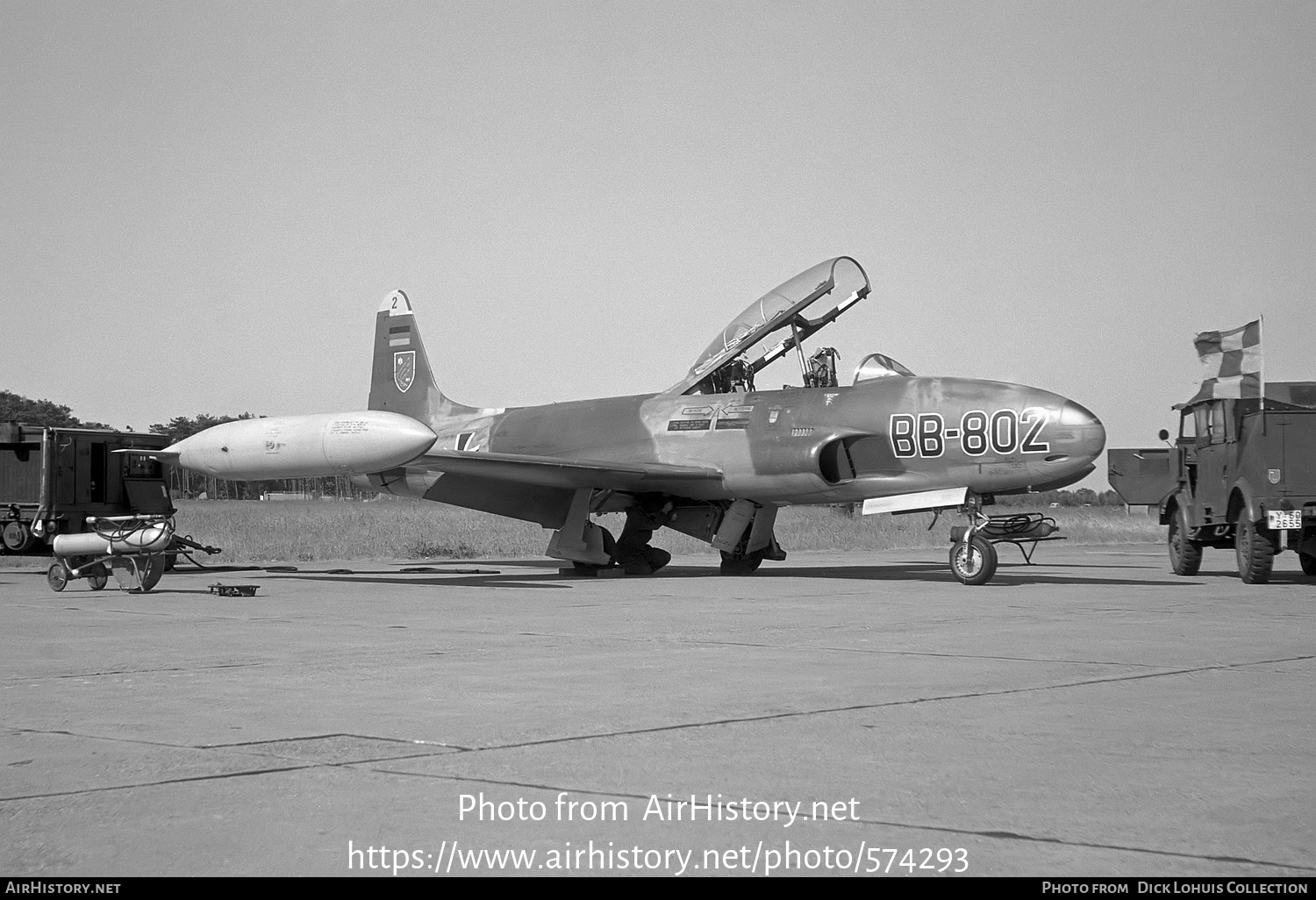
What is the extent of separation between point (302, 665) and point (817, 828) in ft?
16.0

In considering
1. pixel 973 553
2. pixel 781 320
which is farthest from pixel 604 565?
pixel 973 553

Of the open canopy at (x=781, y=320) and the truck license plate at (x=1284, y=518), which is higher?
the open canopy at (x=781, y=320)

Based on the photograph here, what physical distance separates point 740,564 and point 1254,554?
7042 mm

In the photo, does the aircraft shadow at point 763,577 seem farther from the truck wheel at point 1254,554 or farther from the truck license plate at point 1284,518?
the truck license plate at point 1284,518

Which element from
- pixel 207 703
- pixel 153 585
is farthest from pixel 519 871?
pixel 153 585

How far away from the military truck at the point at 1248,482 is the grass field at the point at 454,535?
39.3ft

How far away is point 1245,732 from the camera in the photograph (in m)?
5.44

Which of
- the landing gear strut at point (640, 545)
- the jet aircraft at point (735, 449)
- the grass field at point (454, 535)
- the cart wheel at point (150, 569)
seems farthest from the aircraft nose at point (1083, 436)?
the grass field at point (454, 535)

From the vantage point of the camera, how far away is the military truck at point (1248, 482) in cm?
1538

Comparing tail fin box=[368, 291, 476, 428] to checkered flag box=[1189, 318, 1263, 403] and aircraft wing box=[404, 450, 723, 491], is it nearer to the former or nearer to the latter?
aircraft wing box=[404, 450, 723, 491]

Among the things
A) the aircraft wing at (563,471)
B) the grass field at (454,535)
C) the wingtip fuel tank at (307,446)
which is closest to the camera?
the wingtip fuel tank at (307,446)

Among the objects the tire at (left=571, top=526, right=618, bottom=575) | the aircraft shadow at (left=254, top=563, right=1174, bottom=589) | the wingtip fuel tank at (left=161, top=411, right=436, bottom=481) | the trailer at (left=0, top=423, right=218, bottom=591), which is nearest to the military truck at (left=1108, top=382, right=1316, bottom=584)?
the aircraft shadow at (left=254, top=563, right=1174, bottom=589)

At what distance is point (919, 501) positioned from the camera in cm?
1653
